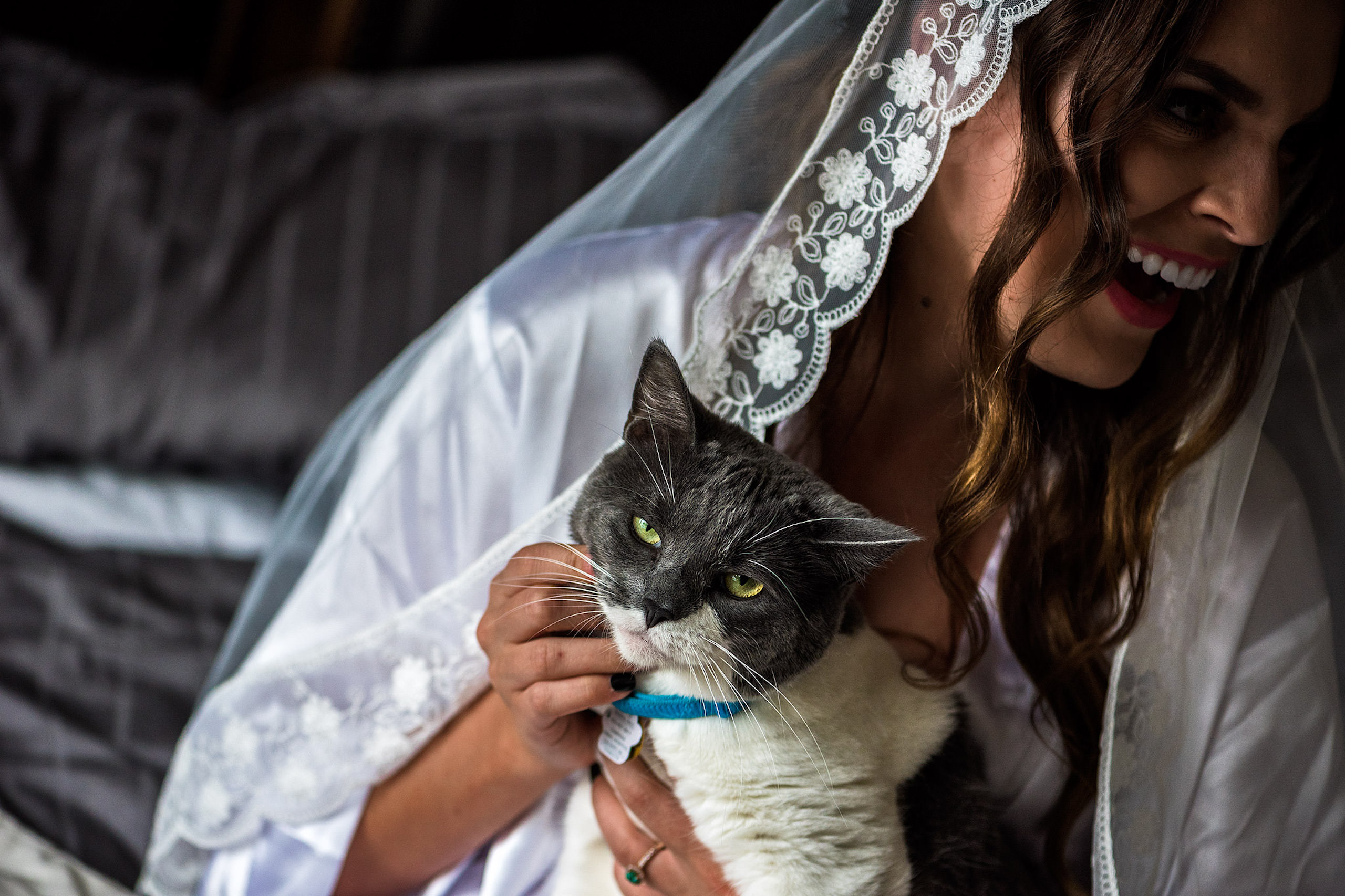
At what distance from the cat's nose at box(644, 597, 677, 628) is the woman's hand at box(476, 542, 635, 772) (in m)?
0.08

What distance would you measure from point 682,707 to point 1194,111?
2.29ft

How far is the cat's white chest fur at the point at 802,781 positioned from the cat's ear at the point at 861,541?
11 cm

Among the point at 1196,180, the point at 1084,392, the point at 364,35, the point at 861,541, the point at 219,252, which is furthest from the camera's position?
the point at 364,35

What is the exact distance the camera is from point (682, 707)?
2.77 ft

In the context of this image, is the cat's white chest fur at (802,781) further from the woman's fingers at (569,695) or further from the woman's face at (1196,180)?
the woman's face at (1196,180)

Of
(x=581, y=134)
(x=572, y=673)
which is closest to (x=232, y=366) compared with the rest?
(x=581, y=134)

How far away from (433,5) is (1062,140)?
202cm

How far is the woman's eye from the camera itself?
0.84 metres

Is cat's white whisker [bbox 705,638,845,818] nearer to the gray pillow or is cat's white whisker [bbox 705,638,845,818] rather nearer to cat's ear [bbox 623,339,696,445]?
cat's ear [bbox 623,339,696,445]

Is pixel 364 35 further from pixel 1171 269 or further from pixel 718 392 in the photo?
pixel 1171 269

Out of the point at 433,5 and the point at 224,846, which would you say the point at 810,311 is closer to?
the point at 224,846

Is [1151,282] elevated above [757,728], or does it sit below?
above

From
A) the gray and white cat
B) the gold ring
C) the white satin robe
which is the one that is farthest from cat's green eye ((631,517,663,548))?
the gold ring

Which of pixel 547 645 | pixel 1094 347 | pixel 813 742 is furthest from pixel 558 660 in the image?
pixel 1094 347
